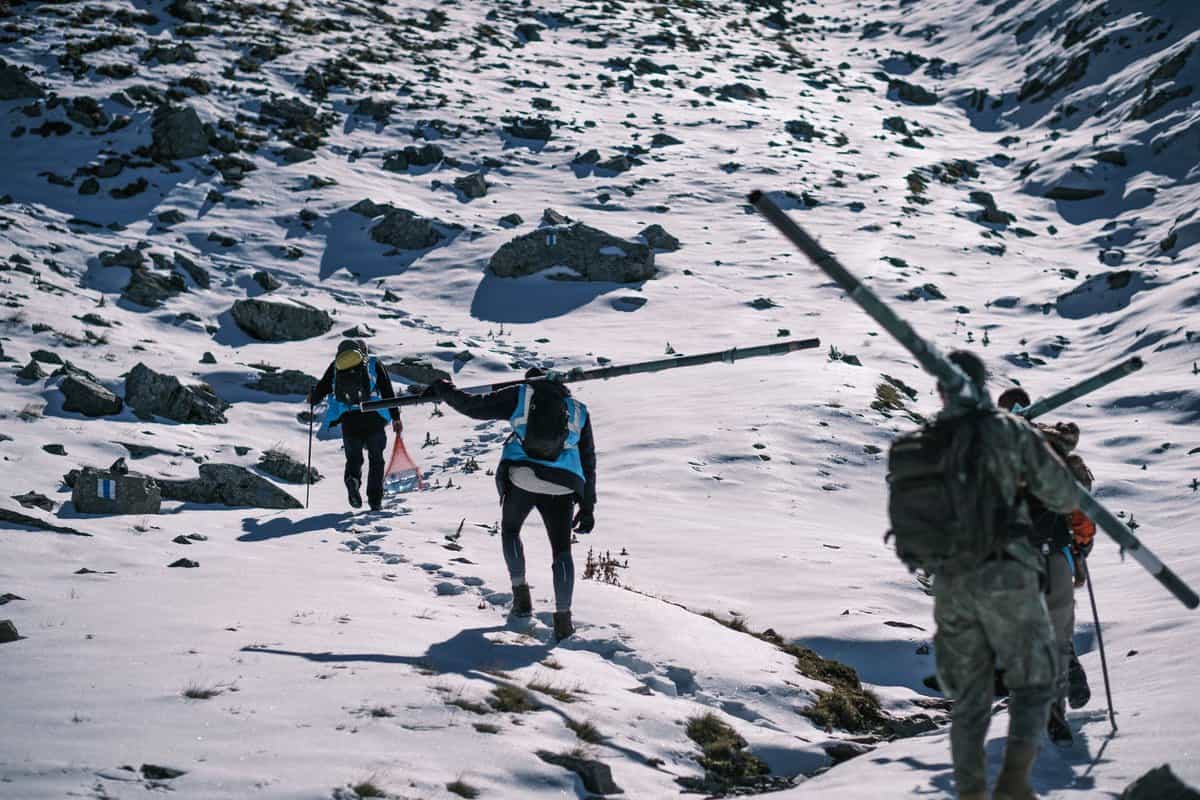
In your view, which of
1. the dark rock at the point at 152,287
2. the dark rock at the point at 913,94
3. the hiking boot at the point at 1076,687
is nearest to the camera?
the hiking boot at the point at 1076,687

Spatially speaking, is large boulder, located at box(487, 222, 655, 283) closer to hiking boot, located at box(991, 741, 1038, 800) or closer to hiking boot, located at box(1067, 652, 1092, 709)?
hiking boot, located at box(1067, 652, 1092, 709)

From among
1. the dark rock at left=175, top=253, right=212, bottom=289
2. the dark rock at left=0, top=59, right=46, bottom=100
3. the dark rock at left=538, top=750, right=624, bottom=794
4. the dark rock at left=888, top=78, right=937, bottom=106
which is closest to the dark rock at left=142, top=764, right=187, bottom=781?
the dark rock at left=538, top=750, right=624, bottom=794

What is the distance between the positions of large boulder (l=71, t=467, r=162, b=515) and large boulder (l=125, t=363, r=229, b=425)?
→ 474cm

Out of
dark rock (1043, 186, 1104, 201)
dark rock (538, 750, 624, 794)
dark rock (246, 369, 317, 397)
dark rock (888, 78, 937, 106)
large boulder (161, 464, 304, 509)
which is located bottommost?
large boulder (161, 464, 304, 509)

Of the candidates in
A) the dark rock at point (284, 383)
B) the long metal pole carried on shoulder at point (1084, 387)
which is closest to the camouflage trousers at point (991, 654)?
the long metal pole carried on shoulder at point (1084, 387)

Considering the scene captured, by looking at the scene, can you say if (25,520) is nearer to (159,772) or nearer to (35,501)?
(35,501)

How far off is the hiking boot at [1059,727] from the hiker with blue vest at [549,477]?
10.9ft

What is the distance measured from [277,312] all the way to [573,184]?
13987 millimetres

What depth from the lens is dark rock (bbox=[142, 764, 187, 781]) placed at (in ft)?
13.5

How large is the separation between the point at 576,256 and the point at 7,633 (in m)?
20.1

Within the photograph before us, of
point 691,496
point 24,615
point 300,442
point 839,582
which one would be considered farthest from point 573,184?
point 24,615

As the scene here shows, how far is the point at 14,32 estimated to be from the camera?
113 feet

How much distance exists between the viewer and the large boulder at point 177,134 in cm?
2847

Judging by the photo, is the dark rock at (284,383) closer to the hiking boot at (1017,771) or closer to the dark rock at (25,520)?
the dark rock at (25,520)
